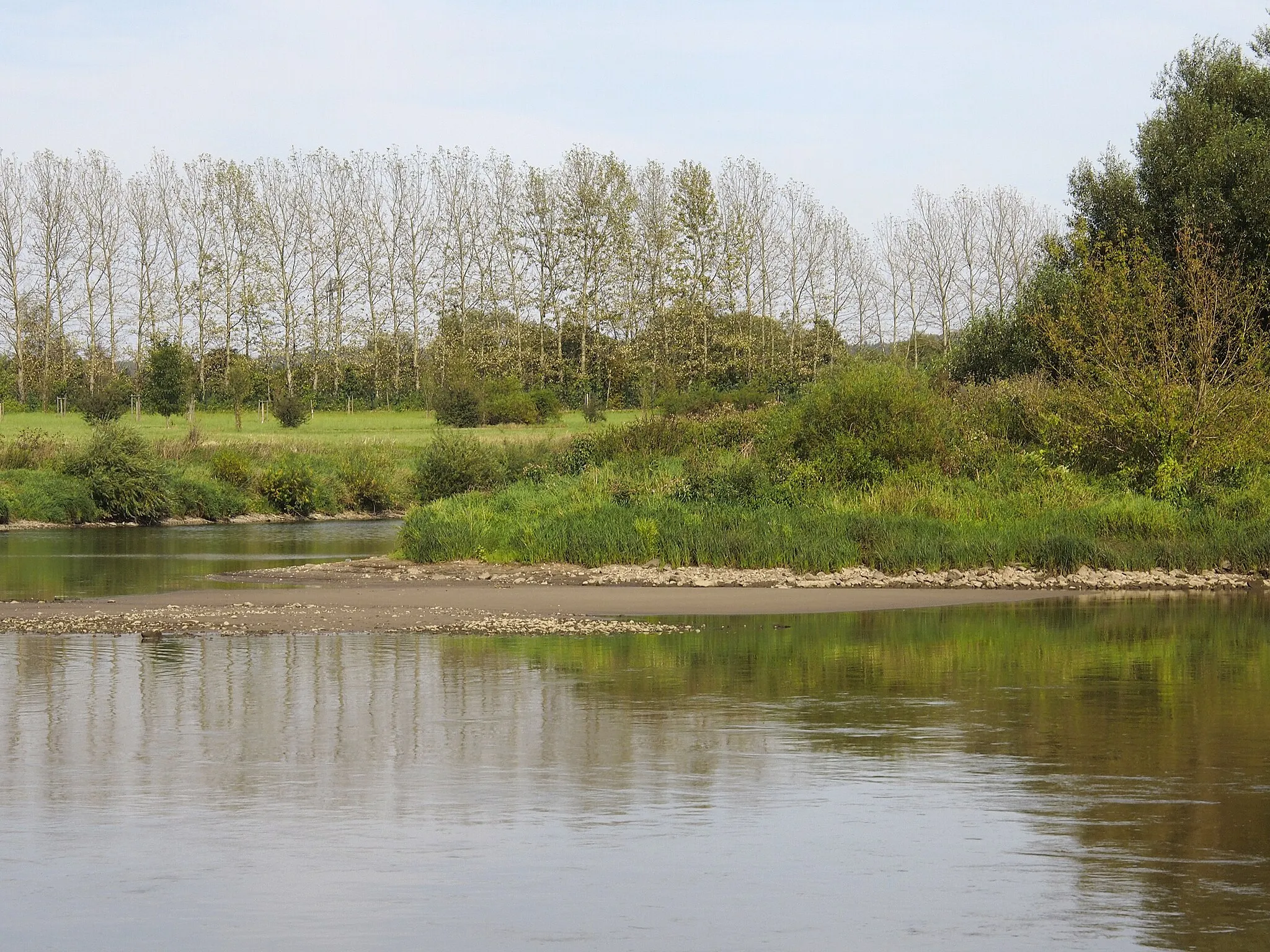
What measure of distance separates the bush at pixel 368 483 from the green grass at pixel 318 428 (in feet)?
10.1

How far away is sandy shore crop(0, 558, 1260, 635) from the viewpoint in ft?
72.5

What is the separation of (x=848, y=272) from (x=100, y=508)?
5363cm

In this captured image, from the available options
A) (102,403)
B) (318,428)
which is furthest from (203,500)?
(318,428)

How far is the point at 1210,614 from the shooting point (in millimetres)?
24156

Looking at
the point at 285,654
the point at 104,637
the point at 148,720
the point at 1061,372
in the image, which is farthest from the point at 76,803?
the point at 1061,372

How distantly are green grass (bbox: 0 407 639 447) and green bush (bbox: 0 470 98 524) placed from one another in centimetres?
821

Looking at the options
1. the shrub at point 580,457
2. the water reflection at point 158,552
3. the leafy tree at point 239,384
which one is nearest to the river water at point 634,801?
the water reflection at point 158,552

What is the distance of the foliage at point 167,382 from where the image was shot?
3036 inches

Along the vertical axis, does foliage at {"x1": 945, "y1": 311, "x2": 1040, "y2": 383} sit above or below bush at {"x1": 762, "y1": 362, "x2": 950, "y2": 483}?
above

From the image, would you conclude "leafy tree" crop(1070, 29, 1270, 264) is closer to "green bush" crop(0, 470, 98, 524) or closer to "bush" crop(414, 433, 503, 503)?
"bush" crop(414, 433, 503, 503)

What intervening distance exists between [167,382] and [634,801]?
7192 cm

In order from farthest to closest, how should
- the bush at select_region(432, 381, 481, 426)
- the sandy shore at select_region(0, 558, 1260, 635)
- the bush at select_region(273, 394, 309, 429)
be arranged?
the bush at select_region(432, 381, 481, 426) → the bush at select_region(273, 394, 309, 429) → the sandy shore at select_region(0, 558, 1260, 635)

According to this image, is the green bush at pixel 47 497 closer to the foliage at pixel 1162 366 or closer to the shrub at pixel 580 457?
Answer: the shrub at pixel 580 457

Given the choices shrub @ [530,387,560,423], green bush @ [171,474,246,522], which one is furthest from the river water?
shrub @ [530,387,560,423]
